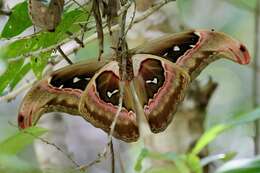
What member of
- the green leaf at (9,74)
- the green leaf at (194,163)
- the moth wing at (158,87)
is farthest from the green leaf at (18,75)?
the green leaf at (194,163)

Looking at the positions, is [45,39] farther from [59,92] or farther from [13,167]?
[13,167]

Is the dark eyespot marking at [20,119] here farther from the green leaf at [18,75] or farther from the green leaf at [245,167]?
the green leaf at [245,167]

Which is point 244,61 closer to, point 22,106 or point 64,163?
point 22,106

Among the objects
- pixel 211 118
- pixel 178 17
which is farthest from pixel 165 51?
pixel 211 118

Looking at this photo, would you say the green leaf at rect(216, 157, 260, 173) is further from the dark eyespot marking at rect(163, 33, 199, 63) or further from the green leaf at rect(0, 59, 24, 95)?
the green leaf at rect(0, 59, 24, 95)

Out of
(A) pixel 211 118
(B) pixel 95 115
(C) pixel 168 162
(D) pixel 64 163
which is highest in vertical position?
(B) pixel 95 115

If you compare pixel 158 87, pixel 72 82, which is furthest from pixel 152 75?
pixel 72 82

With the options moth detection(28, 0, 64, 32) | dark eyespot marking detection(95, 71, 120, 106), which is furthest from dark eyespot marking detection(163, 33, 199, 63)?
moth detection(28, 0, 64, 32)
